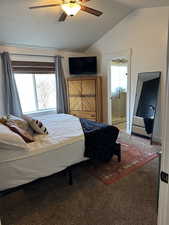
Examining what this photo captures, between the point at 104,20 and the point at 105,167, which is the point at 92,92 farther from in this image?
the point at 105,167

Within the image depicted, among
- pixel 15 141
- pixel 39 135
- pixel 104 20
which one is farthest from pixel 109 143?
pixel 104 20

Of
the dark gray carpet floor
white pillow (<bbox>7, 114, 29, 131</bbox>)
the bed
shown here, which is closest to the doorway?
the bed

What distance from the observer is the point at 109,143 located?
8.79 feet

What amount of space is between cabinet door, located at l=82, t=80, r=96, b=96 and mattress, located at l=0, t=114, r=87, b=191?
227cm

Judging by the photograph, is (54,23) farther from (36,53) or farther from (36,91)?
(36,91)

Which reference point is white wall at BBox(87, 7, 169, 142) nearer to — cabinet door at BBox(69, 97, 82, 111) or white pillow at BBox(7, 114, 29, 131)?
cabinet door at BBox(69, 97, 82, 111)

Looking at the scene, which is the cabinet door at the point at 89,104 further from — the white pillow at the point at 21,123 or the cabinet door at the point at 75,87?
the white pillow at the point at 21,123

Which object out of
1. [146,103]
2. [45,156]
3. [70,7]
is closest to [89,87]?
[146,103]

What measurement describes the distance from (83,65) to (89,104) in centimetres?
120

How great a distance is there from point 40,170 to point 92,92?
308 centimetres

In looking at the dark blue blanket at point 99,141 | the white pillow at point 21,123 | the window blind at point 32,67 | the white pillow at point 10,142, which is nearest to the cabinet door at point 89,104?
the window blind at point 32,67

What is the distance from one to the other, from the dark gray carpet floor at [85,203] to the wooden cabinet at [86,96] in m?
2.49

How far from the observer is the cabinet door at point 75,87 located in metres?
4.81

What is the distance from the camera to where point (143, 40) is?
3.79m
